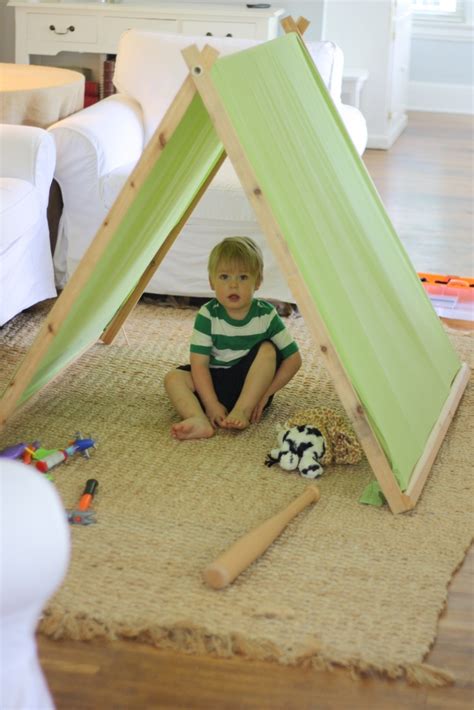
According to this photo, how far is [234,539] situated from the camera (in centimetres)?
191

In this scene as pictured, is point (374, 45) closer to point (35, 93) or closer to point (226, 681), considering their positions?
point (35, 93)

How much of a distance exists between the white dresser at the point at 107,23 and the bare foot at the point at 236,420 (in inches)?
117

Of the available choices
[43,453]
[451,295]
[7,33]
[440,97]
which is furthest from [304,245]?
[440,97]

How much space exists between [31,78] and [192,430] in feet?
3.52

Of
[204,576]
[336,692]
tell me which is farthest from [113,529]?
[336,692]

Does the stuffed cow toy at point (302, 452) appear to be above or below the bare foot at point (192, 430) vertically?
above

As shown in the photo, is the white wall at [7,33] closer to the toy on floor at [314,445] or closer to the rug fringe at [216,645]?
the toy on floor at [314,445]

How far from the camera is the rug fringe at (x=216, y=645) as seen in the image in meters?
1.57

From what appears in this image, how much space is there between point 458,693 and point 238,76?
1178 mm

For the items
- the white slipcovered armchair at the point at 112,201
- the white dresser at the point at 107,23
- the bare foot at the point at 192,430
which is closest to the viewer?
the bare foot at the point at 192,430

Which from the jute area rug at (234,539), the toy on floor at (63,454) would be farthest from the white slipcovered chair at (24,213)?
the toy on floor at (63,454)

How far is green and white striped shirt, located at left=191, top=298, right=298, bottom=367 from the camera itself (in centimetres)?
246

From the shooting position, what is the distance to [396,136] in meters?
6.32

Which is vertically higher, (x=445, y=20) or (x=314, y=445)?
(x=314, y=445)
